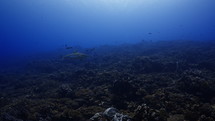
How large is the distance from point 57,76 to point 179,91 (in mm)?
11778

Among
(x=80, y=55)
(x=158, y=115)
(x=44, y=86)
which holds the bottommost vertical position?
(x=44, y=86)

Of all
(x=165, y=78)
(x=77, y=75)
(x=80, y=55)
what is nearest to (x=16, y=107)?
(x=80, y=55)

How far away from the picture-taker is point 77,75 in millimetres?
16125

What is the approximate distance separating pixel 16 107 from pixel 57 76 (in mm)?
9042

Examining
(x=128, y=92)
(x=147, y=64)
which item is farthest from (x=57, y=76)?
(x=128, y=92)

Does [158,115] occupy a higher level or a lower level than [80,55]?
lower

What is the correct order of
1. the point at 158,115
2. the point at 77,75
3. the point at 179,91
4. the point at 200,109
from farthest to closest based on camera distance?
the point at 77,75 → the point at 179,91 → the point at 200,109 → the point at 158,115

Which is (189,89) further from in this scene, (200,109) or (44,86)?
(44,86)

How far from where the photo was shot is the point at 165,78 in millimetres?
12898

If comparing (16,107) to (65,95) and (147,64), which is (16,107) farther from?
(147,64)

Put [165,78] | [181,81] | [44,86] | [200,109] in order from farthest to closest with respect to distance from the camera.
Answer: [44,86]
[165,78]
[181,81]
[200,109]

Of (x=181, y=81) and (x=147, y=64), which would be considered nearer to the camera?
(x=181, y=81)

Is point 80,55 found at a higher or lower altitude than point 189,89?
higher

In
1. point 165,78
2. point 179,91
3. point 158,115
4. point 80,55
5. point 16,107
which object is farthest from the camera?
point 165,78
